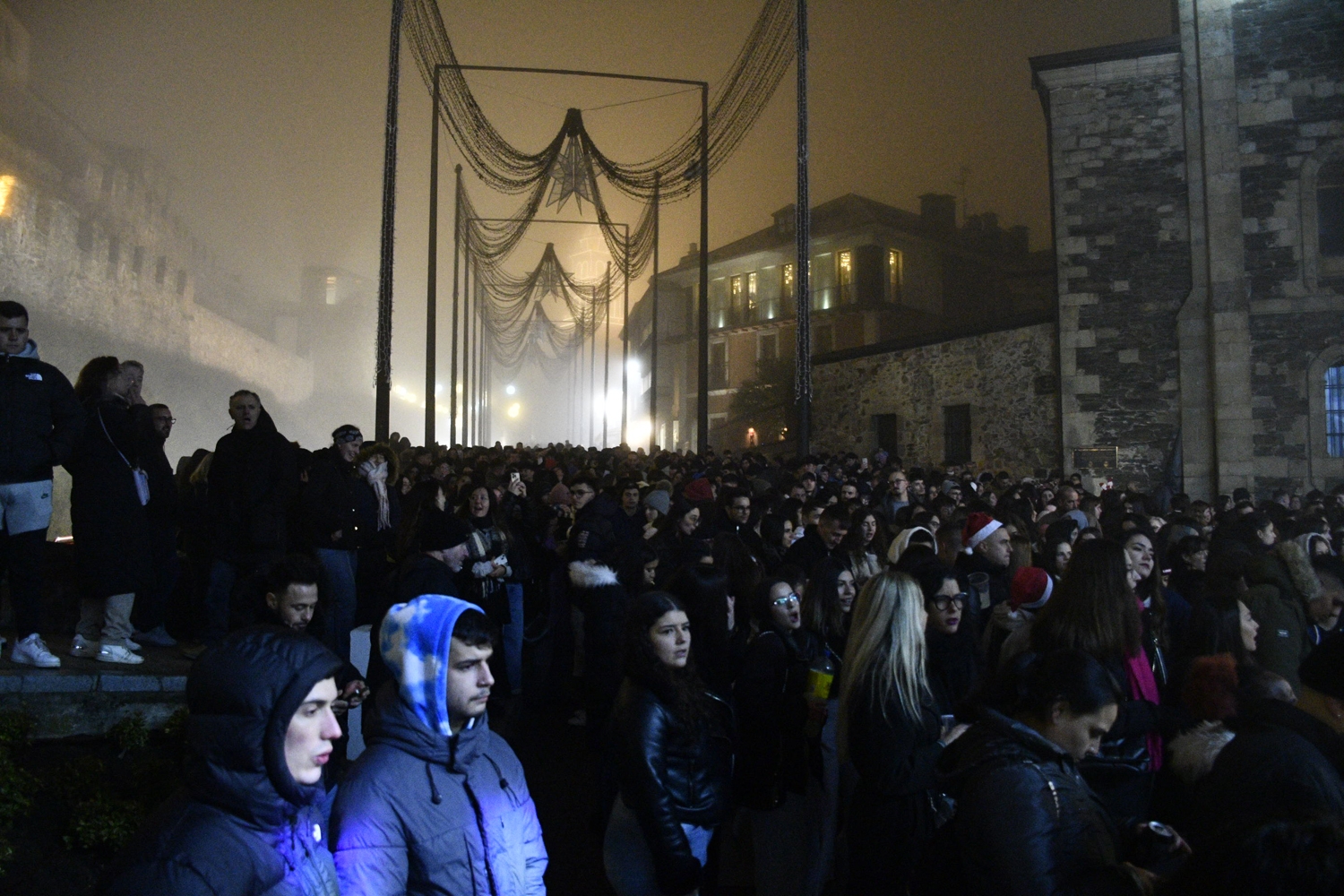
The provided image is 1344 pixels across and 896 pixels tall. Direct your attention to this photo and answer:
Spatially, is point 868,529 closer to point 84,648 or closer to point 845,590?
point 845,590

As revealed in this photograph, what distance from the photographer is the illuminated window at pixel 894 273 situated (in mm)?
48406

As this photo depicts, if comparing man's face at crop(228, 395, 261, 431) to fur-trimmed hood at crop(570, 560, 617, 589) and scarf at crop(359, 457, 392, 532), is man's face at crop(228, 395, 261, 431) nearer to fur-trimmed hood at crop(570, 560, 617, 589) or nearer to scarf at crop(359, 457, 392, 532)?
scarf at crop(359, 457, 392, 532)

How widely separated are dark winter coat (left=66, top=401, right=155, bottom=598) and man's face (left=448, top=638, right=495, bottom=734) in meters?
3.73

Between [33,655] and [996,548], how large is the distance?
575 cm

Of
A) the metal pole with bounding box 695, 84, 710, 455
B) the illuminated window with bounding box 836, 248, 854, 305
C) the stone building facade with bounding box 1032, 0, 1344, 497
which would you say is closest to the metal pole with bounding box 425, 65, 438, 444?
the metal pole with bounding box 695, 84, 710, 455

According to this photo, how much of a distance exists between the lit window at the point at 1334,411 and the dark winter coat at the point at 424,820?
869 inches

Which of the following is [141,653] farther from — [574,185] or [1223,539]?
[574,185]

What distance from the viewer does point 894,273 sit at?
4878cm

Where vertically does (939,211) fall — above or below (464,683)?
above

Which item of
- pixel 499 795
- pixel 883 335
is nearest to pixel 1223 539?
pixel 499 795

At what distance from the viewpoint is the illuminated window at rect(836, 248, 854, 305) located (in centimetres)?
4849

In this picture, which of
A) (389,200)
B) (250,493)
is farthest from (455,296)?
(250,493)

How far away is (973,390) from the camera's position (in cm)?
2408

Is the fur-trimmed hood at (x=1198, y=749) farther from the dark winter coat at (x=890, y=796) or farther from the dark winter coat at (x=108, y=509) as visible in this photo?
the dark winter coat at (x=108, y=509)
